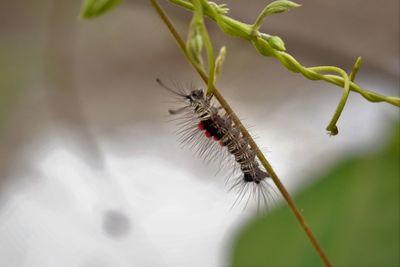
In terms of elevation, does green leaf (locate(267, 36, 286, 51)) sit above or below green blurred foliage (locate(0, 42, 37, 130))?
above

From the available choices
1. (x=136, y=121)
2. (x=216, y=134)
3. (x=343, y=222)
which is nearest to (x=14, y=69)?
(x=136, y=121)

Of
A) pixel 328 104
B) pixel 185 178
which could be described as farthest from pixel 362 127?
pixel 185 178

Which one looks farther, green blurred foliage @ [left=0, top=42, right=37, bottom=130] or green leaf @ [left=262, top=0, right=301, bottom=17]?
green blurred foliage @ [left=0, top=42, right=37, bottom=130]

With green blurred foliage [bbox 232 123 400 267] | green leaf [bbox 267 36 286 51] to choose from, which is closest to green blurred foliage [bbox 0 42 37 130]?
green blurred foliage [bbox 232 123 400 267]

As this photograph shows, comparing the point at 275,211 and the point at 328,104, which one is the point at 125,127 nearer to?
the point at 328,104

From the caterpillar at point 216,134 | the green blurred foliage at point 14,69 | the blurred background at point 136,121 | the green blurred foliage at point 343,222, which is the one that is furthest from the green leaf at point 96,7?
the green blurred foliage at point 14,69

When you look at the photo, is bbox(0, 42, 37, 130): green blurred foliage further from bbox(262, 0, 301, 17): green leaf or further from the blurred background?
bbox(262, 0, 301, 17): green leaf
